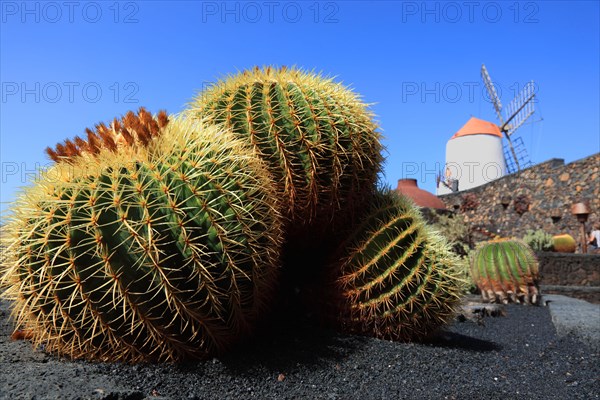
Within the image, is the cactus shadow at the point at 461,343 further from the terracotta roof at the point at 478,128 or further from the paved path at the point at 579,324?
the terracotta roof at the point at 478,128

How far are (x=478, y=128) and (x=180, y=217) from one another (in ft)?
106

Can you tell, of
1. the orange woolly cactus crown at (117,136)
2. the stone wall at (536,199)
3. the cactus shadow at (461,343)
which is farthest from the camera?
the stone wall at (536,199)

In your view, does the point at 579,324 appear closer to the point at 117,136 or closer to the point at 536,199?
the point at 117,136

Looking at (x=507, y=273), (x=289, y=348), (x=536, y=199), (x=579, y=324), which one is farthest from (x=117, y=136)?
(x=536, y=199)

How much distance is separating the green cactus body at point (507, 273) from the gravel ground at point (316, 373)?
14.1ft

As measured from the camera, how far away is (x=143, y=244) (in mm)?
2471

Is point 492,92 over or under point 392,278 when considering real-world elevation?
over

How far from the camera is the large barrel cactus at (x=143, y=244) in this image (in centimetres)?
251

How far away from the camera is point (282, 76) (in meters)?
3.51

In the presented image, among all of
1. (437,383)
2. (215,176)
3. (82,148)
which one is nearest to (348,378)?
(437,383)

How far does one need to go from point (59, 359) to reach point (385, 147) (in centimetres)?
242

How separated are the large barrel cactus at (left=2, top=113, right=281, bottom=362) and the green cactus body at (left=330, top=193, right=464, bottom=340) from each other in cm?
86

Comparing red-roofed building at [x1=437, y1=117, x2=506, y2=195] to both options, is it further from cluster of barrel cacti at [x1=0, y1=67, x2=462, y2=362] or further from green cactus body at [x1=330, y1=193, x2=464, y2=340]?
cluster of barrel cacti at [x1=0, y1=67, x2=462, y2=362]

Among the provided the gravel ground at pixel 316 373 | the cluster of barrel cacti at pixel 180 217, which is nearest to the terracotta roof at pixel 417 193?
the gravel ground at pixel 316 373
